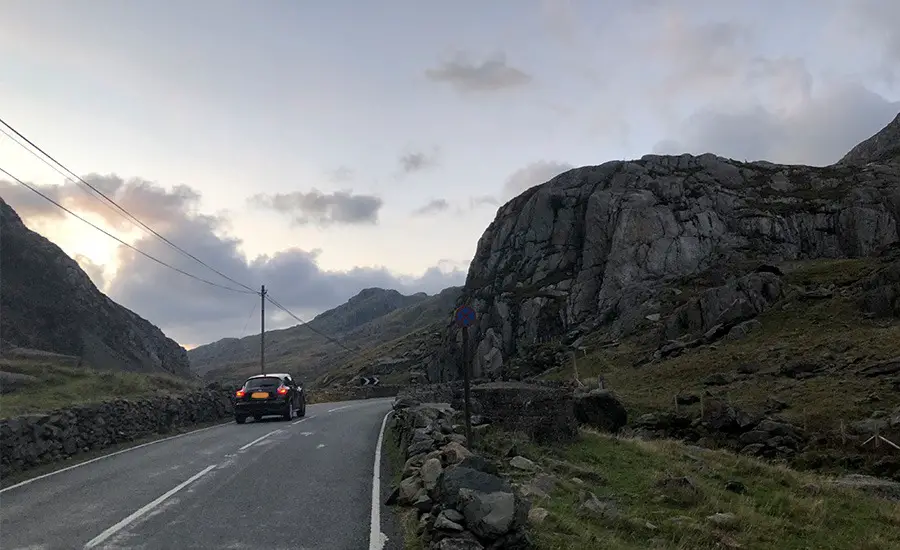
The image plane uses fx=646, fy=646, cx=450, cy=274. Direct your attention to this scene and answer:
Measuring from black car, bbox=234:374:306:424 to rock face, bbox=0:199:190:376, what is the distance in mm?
34479

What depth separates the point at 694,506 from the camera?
40.8ft

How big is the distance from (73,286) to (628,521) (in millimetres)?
68568

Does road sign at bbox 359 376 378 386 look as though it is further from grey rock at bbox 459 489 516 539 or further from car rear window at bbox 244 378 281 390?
grey rock at bbox 459 489 516 539

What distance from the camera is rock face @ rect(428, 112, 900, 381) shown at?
2613 inches

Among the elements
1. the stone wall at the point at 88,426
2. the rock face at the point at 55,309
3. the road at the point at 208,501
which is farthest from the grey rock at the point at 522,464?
the rock face at the point at 55,309

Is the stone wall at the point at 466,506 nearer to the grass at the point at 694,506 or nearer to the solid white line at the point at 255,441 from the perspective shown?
the grass at the point at 694,506

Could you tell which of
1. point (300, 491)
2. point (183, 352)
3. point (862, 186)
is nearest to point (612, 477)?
point (300, 491)

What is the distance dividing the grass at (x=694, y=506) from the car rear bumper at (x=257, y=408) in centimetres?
1277

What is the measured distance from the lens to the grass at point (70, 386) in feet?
74.2

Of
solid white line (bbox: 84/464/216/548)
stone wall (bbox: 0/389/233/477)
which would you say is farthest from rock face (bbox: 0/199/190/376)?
solid white line (bbox: 84/464/216/548)

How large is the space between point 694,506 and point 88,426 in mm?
16111

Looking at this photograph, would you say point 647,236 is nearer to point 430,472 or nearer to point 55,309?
point 55,309

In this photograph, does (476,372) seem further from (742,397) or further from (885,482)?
(885,482)

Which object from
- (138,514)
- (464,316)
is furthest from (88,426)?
(464,316)
